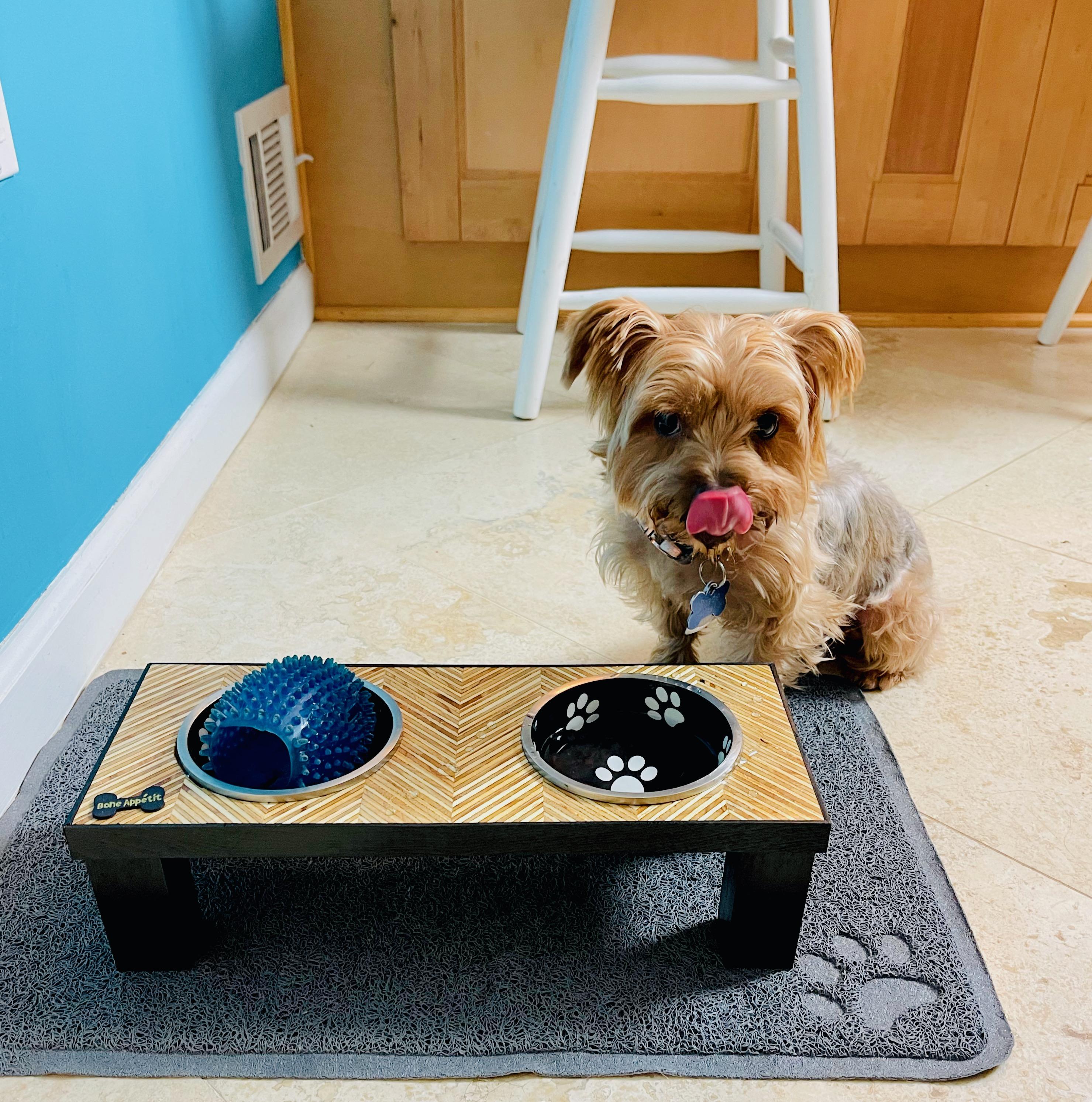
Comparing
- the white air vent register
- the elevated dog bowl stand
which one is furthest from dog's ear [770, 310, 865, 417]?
the white air vent register

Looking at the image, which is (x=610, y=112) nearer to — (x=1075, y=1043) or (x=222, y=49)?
(x=222, y=49)

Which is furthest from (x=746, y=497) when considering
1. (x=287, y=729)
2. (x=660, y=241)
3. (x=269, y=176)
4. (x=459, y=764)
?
(x=269, y=176)

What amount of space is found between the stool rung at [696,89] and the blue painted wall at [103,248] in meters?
0.82

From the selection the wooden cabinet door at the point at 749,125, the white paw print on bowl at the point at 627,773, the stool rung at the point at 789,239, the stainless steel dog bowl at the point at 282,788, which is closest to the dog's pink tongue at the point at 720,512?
the white paw print on bowl at the point at 627,773

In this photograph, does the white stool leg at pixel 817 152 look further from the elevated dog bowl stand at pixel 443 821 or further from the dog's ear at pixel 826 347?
the elevated dog bowl stand at pixel 443 821

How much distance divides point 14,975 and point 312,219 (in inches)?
88.2

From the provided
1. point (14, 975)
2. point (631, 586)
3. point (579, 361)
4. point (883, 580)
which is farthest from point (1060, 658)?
point (14, 975)

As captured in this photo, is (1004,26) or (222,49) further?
(1004,26)

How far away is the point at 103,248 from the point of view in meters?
1.64

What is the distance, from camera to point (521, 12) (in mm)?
2564

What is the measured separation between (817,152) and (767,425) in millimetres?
1243

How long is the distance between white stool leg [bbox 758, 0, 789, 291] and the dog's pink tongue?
4.89 feet

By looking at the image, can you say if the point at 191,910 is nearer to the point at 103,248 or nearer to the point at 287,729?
the point at 287,729

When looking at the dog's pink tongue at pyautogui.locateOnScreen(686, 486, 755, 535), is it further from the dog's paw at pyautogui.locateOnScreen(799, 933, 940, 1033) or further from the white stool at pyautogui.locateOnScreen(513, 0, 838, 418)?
the white stool at pyautogui.locateOnScreen(513, 0, 838, 418)
